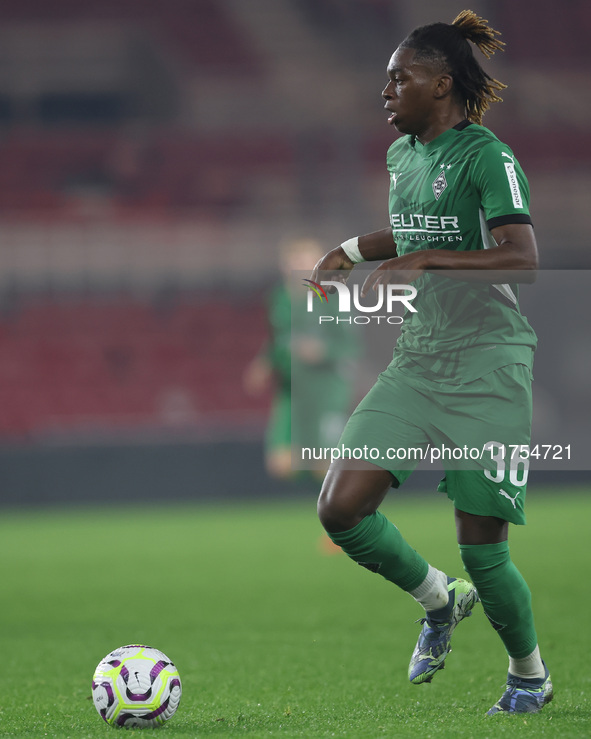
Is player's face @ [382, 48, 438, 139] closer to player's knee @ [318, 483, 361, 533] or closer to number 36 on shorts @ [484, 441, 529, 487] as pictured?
number 36 on shorts @ [484, 441, 529, 487]

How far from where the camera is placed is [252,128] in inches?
874

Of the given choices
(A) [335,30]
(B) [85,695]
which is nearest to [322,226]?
(A) [335,30]

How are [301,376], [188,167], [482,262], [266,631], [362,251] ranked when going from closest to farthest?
[482,262] → [362,251] → [266,631] → [301,376] → [188,167]

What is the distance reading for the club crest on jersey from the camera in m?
3.34

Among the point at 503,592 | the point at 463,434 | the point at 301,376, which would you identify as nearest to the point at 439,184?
the point at 463,434

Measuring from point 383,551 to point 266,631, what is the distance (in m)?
2.15

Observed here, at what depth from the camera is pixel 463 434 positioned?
10.9 feet

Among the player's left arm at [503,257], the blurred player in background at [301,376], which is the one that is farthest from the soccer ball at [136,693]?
the blurred player in background at [301,376]

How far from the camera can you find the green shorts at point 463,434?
3281 millimetres

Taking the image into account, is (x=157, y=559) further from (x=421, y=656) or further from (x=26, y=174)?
(x=26, y=174)

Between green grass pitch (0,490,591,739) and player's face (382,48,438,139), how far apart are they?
1805 mm

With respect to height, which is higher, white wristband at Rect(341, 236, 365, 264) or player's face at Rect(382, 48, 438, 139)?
player's face at Rect(382, 48, 438, 139)

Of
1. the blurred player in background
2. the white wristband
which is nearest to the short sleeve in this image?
the white wristband

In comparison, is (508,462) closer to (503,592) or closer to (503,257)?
(503,592)
